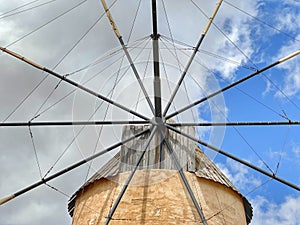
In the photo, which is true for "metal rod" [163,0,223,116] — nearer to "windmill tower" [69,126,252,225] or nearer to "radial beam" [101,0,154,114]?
"radial beam" [101,0,154,114]

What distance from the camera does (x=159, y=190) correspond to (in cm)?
953

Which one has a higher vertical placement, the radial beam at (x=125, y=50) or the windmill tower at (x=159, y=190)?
the radial beam at (x=125, y=50)

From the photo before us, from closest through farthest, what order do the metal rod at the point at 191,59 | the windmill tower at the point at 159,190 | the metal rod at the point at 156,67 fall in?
1. the metal rod at the point at 156,67
2. the windmill tower at the point at 159,190
3. the metal rod at the point at 191,59

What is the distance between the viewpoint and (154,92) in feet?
30.2

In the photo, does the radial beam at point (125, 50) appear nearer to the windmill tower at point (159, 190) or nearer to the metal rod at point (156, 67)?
the metal rod at point (156, 67)

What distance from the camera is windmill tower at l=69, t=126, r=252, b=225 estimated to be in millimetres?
9242

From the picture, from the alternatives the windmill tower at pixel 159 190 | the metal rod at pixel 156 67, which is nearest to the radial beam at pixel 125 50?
the metal rod at pixel 156 67

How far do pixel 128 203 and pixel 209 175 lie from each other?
229 centimetres

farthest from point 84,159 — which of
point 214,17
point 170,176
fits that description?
point 214,17

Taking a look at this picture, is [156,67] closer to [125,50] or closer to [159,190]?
[125,50]

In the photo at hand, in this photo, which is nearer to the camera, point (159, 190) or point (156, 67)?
point (156, 67)

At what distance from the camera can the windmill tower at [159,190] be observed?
30.3ft

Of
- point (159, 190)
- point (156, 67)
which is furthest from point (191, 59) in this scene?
point (159, 190)

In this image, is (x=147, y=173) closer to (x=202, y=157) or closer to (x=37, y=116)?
(x=202, y=157)
